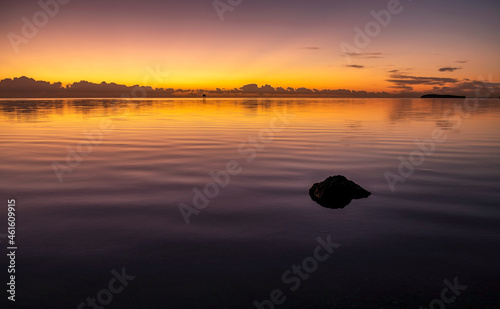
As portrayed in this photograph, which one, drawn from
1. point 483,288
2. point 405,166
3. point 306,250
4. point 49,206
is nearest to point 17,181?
point 49,206

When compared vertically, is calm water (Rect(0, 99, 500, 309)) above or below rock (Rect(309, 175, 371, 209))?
below

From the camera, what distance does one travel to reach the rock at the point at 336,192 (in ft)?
33.6

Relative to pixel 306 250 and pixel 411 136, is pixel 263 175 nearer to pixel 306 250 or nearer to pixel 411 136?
pixel 306 250

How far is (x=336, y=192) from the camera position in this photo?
10.4 m

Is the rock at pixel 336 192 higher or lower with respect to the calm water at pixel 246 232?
higher

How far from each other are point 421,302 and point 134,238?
17.9 feet

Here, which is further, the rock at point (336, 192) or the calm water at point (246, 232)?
the rock at point (336, 192)

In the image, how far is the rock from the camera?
33.6 ft

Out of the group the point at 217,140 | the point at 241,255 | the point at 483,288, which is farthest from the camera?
the point at 217,140

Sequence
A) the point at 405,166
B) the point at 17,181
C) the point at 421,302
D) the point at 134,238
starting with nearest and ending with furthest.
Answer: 1. the point at 421,302
2. the point at 134,238
3. the point at 17,181
4. the point at 405,166

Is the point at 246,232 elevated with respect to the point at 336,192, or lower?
lower

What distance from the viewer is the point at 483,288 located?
552 cm

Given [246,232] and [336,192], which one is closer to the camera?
[246,232]

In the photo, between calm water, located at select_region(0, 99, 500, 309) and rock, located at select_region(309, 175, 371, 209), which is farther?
rock, located at select_region(309, 175, 371, 209)
